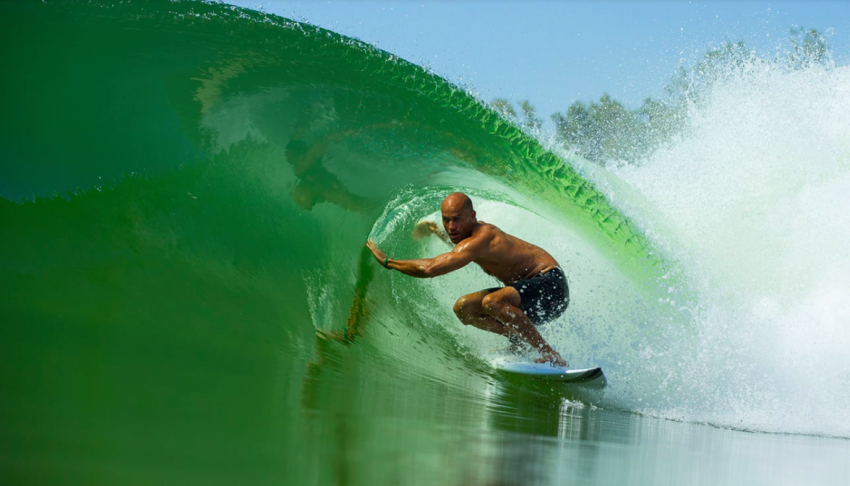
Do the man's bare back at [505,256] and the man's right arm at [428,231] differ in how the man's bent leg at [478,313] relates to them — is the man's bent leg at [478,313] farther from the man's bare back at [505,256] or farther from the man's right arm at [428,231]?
the man's right arm at [428,231]

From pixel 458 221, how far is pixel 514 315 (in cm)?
66

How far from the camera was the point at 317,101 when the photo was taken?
5.30 metres

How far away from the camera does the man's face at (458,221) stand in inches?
175

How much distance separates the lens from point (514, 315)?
4.55 metres

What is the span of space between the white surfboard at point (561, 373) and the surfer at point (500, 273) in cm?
13

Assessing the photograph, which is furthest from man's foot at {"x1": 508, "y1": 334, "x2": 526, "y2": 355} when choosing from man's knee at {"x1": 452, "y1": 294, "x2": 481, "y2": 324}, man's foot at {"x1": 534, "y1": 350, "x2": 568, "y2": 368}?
man's knee at {"x1": 452, "y1": 294, "x2": 481, "y2": 324}

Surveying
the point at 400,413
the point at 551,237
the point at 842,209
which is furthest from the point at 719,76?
the point at 400,413

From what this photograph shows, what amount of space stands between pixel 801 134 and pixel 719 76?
1420 mm

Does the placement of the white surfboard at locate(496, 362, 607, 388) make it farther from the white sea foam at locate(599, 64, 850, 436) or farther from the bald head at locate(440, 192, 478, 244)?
the bald head at locate(440, 192, 478, 244)

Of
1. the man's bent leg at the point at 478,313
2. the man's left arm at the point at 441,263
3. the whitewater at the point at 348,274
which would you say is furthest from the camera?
the man's bent leg at the point at 478,313

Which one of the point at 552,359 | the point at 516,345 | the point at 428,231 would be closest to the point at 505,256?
the point at 516,345

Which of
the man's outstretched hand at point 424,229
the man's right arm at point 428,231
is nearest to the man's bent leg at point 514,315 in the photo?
the man's right arm at point 428,231

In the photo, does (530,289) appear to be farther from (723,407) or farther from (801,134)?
(801,134)

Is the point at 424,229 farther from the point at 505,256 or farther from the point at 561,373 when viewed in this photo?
the point at 561,373
